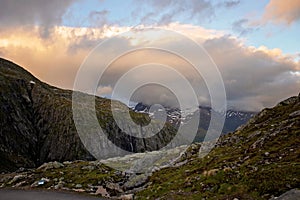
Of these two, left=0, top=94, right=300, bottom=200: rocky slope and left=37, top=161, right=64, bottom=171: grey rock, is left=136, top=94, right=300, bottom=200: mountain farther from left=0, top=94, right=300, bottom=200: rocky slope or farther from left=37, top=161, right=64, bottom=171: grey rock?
left=37, top=161, right=64, bottom=171: grey rock

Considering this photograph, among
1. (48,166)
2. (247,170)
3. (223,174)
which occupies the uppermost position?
(247,170)

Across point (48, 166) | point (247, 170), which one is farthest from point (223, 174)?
point (48, 166)

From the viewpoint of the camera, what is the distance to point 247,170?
57719 millimetres

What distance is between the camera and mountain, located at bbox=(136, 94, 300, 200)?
158ft

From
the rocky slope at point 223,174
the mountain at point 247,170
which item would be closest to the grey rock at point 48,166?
the rocky slope at point 223,174

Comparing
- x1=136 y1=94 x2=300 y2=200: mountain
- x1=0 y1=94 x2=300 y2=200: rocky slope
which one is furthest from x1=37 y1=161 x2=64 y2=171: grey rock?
x1=136 y1=94 x2=300 y2=200: mountain

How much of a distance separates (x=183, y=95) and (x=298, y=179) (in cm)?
3967

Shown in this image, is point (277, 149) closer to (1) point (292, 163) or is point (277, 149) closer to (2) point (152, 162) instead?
(1) point (292, 163)

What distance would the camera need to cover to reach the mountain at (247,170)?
1898 inches

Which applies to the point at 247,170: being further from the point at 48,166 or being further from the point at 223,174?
the point at 48,166

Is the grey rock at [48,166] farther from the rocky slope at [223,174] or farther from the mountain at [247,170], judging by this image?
the mountain at [247,170]

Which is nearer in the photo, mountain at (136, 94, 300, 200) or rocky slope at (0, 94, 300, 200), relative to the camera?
mountain at (136, 94, 300, 200)

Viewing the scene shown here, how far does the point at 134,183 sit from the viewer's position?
81125 mm

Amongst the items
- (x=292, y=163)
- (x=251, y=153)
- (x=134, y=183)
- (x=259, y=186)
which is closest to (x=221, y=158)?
(x=251, y=153)
